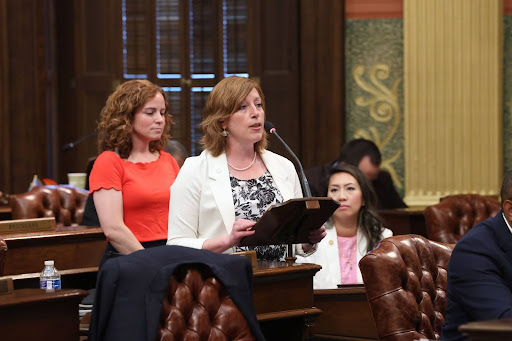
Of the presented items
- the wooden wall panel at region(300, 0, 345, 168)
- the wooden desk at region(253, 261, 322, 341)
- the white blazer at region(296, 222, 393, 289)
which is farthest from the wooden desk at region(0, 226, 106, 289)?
the wooden wall panel at region(300, 0, 345, 168)

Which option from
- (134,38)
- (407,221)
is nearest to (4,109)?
(134,38)

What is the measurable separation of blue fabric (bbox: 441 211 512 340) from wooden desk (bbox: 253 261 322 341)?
2.07ft

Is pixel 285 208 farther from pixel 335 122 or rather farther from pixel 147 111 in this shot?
pixel 335 122

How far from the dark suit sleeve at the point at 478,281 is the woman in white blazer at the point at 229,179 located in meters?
0.67

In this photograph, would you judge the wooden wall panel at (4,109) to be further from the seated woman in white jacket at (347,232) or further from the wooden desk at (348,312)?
the wooden desk at (348,312)

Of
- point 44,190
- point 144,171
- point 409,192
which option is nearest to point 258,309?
point 144,171

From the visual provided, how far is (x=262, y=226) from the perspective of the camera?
292cm

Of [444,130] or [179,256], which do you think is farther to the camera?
[444,130]

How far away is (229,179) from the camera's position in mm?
3199

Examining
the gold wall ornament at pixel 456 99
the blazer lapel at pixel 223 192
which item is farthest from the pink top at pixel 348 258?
the gold wall ornament at pixel 456 99

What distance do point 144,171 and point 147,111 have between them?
0.28 metres

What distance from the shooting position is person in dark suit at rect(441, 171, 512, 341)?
2533 mm

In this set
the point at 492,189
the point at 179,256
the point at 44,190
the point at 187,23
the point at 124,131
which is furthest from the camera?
the point at 187,23

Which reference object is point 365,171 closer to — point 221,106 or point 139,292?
point 221,106
